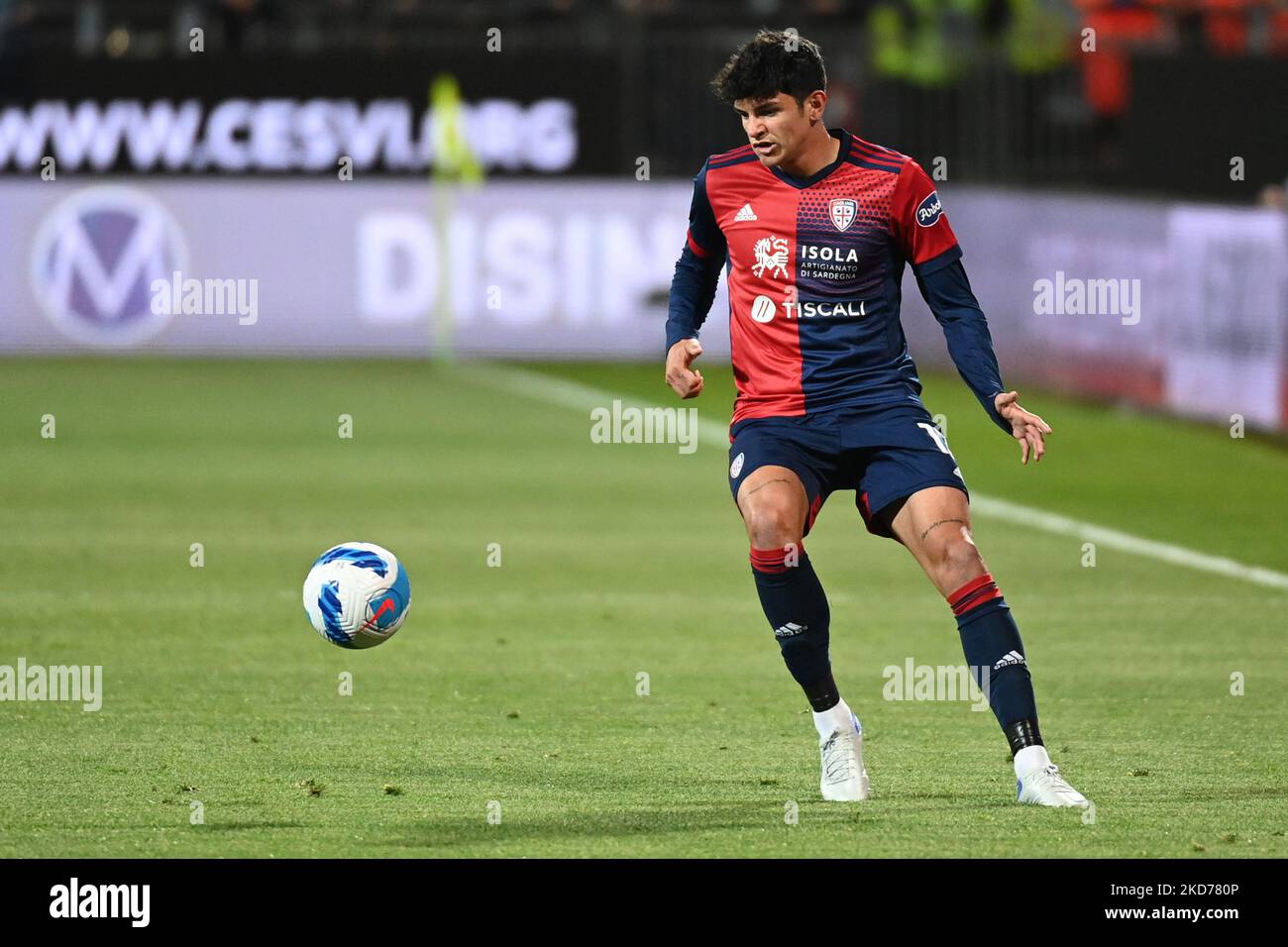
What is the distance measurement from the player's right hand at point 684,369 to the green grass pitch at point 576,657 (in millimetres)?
1171

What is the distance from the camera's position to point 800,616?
730 centimetres

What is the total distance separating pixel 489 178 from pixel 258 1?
10.8 feet

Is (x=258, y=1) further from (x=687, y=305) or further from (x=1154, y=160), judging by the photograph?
(x=687, y=305)

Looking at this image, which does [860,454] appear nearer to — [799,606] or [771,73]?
[799,606]

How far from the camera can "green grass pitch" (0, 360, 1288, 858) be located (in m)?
6.88

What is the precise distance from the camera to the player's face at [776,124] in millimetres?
7219

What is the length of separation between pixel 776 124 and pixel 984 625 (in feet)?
5.07

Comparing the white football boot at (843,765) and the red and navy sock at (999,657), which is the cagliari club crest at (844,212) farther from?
the white football boot at (843,765)
